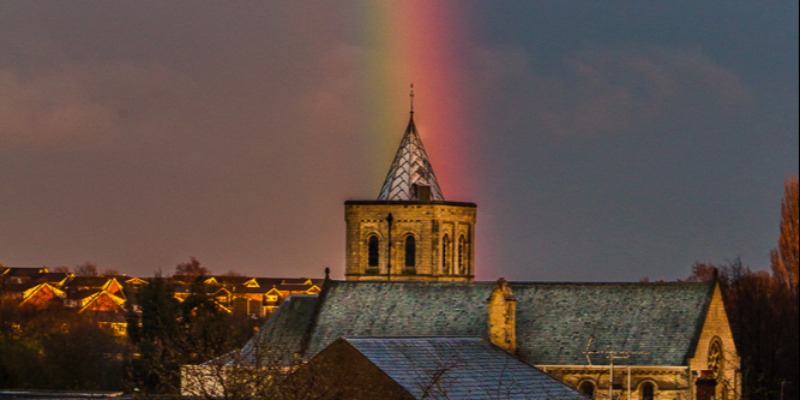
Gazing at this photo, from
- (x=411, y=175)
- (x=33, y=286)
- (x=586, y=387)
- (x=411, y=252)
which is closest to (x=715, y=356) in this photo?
(x=586, y=387)

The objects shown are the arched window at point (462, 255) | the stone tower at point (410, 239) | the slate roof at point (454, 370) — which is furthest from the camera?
the arched window at point (462, 255)

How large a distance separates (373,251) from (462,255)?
5614 mm

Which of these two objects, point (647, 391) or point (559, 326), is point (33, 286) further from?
point (647, 391)

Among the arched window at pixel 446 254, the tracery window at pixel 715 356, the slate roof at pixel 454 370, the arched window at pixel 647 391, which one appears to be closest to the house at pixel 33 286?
the arched window at pixel 446 254

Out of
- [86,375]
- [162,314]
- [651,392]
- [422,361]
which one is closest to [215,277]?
[162,314]

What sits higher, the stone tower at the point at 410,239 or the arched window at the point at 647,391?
the stone tower at the point at 410,239

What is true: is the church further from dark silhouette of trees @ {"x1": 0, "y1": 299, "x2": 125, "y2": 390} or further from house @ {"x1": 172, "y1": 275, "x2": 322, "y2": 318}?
house @ {"x1": 172, "y1": 275, "x2": 322, "y2": 318}

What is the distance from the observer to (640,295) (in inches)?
3184

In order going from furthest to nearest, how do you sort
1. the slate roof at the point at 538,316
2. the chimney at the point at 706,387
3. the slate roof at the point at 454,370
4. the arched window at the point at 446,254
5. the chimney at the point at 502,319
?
the arched window at the point at 446,254, the slate roof at the point at 538,316, the chimney at the point at 502,319, the chimney at the point at 706,387, the slate roof at the point at 454,370

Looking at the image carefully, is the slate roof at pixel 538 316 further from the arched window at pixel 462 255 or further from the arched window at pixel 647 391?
the arched window at pixel 462 255

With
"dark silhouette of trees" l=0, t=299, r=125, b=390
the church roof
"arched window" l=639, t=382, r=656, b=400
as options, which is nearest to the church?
"arched window" l=639, t=382, r=656, b=400

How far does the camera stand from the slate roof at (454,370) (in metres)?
57.7

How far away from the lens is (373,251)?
95375mm

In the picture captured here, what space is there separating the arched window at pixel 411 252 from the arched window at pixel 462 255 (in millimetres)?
3423
